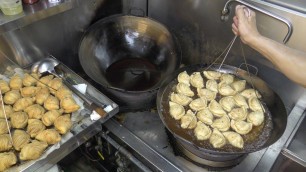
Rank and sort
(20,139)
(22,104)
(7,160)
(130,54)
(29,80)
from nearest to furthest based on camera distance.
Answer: (7,160), (20,139), (22,104), (29,80), (130,54)

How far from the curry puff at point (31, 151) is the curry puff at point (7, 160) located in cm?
4

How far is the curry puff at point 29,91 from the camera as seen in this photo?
1945mm

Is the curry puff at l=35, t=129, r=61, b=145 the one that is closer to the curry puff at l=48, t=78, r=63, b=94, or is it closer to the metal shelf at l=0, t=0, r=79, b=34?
the curry puff at l=48, t=78, r=63, b=94

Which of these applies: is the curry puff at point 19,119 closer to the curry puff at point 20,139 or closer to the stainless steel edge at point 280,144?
the curry puff at point 20,139

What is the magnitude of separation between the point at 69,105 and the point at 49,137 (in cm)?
27

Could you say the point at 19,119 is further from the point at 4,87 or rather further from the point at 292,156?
the point at 292,156

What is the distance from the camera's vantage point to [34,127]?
5.72 ft

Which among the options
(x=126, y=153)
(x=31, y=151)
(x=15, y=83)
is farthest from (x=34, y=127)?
(x=126, y=153)

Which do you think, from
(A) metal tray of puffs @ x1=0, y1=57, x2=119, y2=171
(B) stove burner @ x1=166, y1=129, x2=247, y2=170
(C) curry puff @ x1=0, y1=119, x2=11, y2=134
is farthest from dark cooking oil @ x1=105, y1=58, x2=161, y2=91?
(C) curry puff @ x1=0, y1=119, x2=11, y2=134

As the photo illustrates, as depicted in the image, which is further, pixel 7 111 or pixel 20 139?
pixel 7 111

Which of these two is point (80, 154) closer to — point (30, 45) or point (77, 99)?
point (77, 99)

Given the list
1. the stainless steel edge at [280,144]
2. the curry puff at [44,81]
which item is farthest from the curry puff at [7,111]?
the stainless steel edge at [280,144]

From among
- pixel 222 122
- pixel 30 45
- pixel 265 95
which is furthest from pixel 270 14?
pixel 30 45

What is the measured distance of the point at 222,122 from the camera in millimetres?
1838
